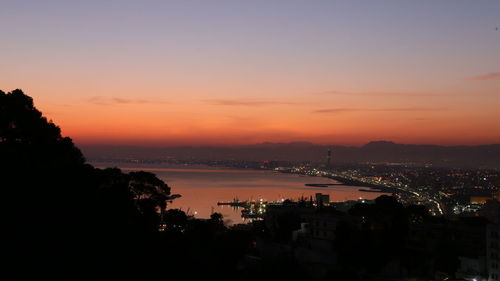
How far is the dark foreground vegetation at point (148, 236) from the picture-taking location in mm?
6730

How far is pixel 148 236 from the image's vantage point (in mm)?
8352

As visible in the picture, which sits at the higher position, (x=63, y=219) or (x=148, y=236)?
(x=63, y=219)

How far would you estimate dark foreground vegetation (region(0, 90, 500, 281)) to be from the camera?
22.1 feet

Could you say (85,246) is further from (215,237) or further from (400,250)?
(400,250)

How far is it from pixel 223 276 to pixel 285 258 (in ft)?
6.02

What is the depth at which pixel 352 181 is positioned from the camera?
88938 mm

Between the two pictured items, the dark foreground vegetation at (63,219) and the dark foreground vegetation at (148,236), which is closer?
the dark foreground vegetation at (63,219)

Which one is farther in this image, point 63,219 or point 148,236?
point 148,236

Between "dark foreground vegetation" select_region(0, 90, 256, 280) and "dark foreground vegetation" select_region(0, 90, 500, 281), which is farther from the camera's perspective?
"dark foreground vegetation" select_region(0, 90, 500, 281)

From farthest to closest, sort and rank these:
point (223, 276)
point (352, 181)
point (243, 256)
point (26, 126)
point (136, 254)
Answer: point (352, 181) → point (243, 256) → point (223, 276) → point (26, 126) → point (136, 254)

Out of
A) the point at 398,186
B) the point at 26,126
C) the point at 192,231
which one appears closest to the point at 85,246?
the point at 26,126

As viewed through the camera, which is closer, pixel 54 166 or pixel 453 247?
pixel 54 166

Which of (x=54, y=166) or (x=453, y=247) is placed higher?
(x=54, y=166)

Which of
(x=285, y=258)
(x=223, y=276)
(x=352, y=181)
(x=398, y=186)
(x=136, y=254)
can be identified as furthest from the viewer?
(x=352, y=181)
